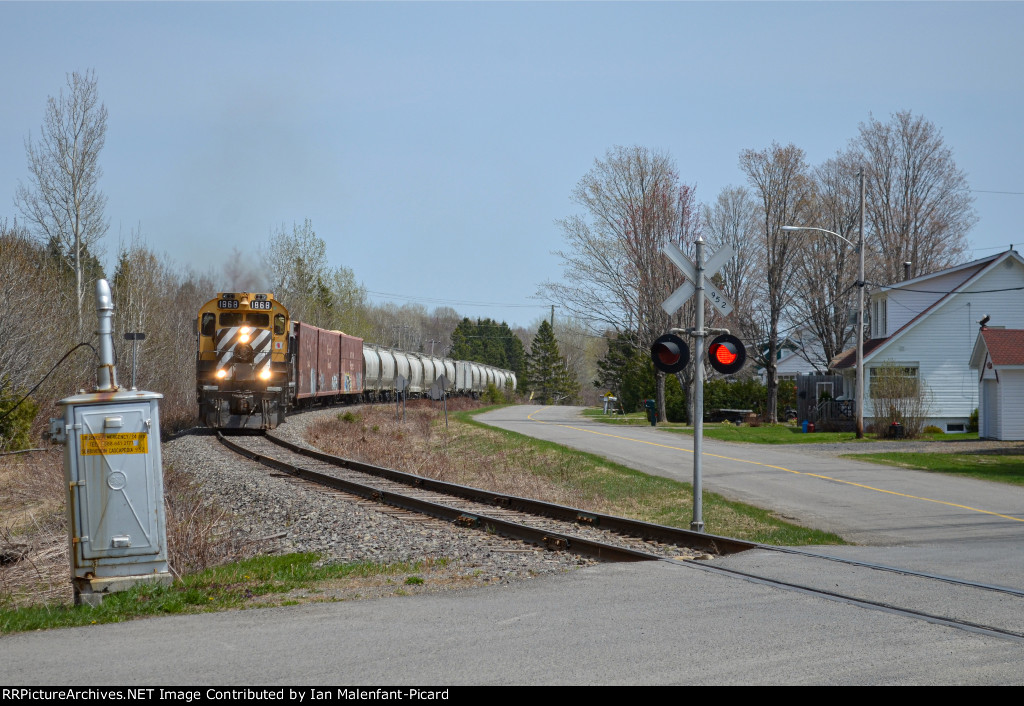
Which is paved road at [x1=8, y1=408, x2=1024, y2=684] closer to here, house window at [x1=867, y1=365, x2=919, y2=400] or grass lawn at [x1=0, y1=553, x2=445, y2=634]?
grass lawn at [x1=0, y1=553, x2=445, y2=634]

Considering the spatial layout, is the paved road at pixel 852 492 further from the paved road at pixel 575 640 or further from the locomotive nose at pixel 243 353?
the locomotive nose at pixel 243 353

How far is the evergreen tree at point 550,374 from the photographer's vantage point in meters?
110

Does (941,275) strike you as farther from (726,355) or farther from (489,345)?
(489,345)

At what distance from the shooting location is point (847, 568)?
852 centimetres

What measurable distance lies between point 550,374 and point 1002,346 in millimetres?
79569

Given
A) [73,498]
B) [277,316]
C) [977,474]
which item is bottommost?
[977,474]

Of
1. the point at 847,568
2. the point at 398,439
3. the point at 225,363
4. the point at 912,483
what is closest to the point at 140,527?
the point at 847,568

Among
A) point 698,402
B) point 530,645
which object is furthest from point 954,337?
point 530,645

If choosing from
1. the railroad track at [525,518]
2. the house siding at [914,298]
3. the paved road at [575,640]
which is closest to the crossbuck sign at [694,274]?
the railroad track at [525,518]

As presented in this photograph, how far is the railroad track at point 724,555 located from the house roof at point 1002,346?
79.1 ft

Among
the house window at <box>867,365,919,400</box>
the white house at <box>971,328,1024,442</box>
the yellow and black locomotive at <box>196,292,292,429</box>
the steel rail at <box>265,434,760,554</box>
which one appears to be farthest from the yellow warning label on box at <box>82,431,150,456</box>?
the house window at <box>867,365,919,400</box>

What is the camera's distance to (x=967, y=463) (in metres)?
23.4

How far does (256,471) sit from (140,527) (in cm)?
974

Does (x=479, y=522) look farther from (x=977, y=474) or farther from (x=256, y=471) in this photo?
(x=977, y=474)
